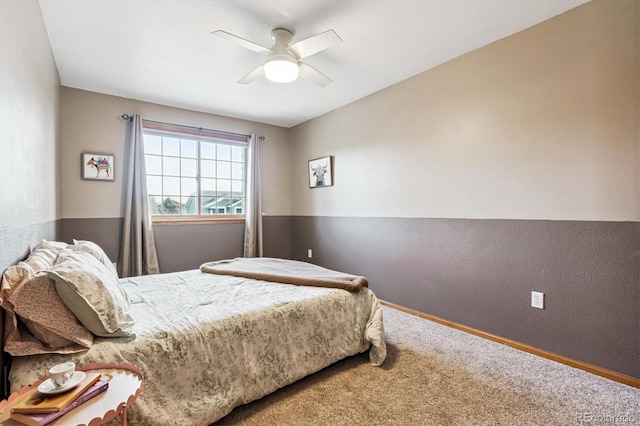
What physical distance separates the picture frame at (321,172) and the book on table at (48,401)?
11.8ft

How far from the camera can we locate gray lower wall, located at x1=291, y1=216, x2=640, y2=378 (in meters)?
1.99

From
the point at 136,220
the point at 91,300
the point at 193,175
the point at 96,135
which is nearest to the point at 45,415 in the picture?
the point at 91,300

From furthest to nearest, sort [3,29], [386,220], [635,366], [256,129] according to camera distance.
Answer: [256,129], [386,220], [635,366], [3,29]

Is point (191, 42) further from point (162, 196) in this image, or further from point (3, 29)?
point (162, 196)

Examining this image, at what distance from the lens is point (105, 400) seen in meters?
1.00

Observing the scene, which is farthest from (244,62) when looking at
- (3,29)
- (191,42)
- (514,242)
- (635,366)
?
(635,366)

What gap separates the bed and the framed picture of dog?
2.11 meters

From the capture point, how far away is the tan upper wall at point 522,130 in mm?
1980

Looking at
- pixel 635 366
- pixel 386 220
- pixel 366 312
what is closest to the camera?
pixel 635 366

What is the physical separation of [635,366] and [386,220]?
2.22 meters

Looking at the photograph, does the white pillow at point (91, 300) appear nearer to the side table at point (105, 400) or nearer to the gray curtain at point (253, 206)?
the side table at point (105, 400)

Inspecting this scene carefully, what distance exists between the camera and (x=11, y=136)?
1411 millimetres

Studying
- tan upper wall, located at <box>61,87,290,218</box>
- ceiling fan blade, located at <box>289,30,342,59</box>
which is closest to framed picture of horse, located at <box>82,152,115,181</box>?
Answer: tan upper wall, located at <box>61,87,290,218</box>

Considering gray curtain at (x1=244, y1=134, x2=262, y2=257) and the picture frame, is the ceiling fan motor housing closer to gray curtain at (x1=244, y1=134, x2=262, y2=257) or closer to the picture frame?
the picture frame
